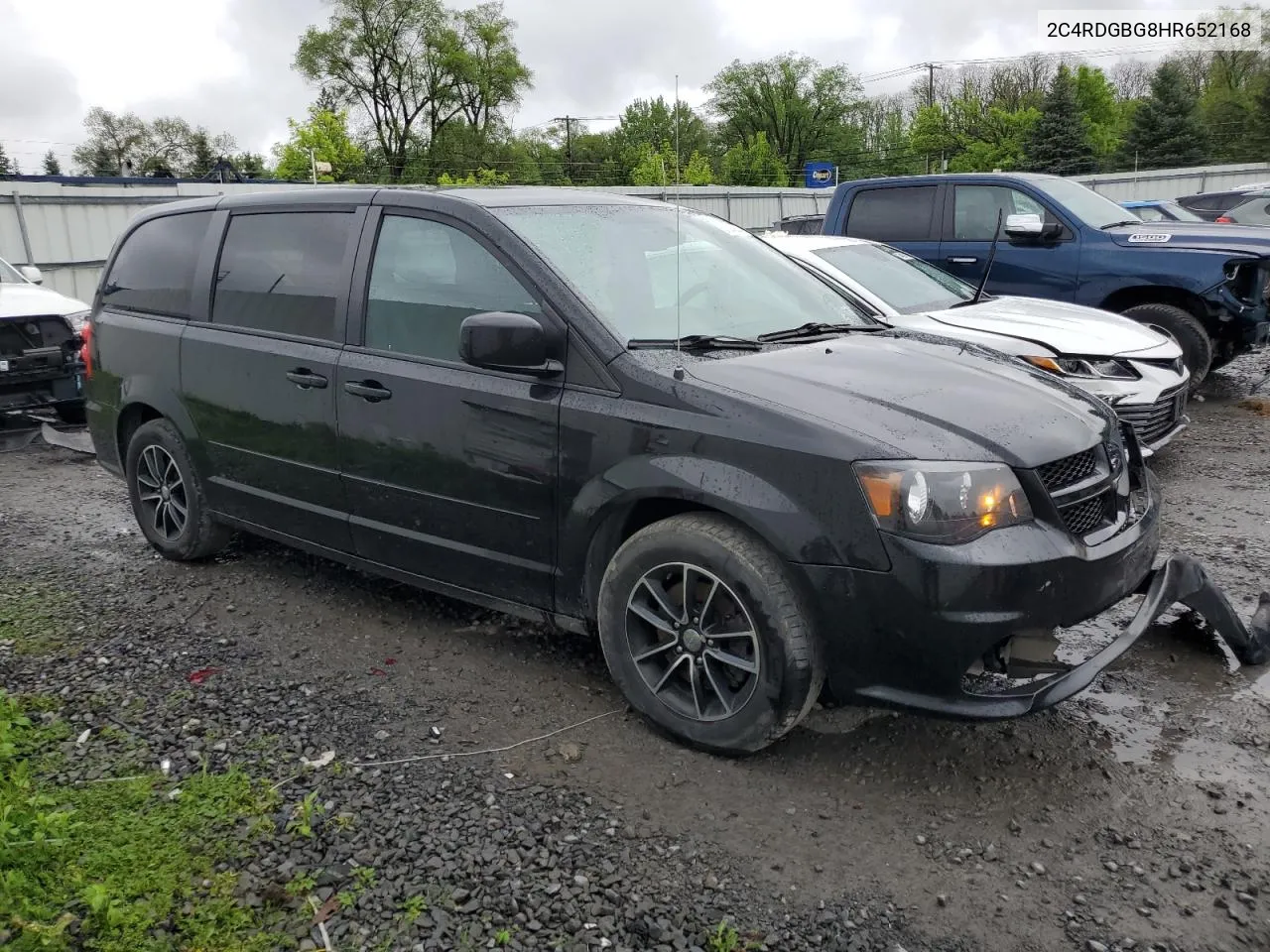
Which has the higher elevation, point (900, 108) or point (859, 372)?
point (900, 108)

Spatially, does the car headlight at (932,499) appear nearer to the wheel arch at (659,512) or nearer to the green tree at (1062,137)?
the wheel arch at (659,512)

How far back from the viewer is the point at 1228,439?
789 centimetres

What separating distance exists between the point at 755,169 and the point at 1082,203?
208 ft

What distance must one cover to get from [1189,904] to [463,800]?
6.50 ft

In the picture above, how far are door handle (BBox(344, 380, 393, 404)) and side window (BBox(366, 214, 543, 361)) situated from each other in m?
0.15

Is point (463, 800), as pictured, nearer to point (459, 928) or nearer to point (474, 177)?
point (459, 928)

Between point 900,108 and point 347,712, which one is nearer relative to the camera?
point 347,712

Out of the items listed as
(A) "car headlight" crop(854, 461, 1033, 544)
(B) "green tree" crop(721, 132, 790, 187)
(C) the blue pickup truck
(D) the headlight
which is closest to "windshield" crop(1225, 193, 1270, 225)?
(C) the blue pickup truck

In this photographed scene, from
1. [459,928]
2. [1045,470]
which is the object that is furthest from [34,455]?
[1045,470]

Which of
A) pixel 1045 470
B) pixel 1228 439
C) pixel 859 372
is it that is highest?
pixel 859 372

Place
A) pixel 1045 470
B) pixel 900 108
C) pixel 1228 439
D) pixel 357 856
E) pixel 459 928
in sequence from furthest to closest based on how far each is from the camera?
pixel 900 108
pixel 1228 439
pixel 1045 470
pixel 357 856
pixel 459 928

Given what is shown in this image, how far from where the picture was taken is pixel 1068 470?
317 cm

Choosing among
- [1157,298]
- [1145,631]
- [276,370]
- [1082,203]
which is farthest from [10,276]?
[1157,298]

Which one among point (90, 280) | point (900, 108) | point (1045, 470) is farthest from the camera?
point (900, 108)
